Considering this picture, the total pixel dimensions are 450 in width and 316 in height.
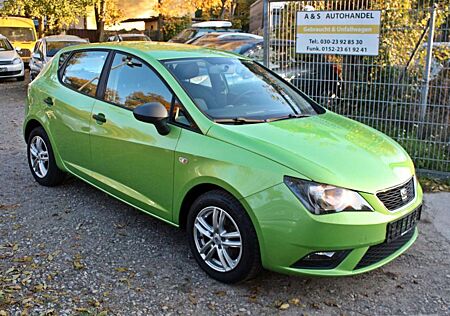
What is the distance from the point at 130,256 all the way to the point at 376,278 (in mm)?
1939

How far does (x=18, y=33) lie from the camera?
63.5 ft

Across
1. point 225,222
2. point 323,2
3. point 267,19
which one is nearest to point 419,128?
point 323,2

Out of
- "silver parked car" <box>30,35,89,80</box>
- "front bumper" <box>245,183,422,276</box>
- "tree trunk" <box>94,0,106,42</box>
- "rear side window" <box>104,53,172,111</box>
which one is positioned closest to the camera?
"front bumper" <box>245,183,422,276</box>

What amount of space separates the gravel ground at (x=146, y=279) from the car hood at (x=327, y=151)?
0.81m

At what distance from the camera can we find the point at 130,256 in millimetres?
4012

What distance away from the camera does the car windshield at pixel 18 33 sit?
19.2 meters

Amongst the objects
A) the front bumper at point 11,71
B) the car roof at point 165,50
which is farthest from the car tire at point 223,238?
the front bumper at point 11,71

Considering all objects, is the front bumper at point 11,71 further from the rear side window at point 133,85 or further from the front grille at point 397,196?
the front grille at point 397,196

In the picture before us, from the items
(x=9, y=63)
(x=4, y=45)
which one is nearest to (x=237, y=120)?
(x=9, y=63)

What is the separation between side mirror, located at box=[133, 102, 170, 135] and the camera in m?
3.76

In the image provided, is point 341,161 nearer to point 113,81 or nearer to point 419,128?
point 113,81

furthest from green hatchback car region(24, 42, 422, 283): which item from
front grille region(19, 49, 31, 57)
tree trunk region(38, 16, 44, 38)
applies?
tree trunk region(38, 16, 44, 38)

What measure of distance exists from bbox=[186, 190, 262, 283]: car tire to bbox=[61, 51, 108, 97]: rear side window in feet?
5.86

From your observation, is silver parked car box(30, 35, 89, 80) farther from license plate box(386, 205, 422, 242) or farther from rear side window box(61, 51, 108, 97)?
license plate box(386, 205, 422, 242)
